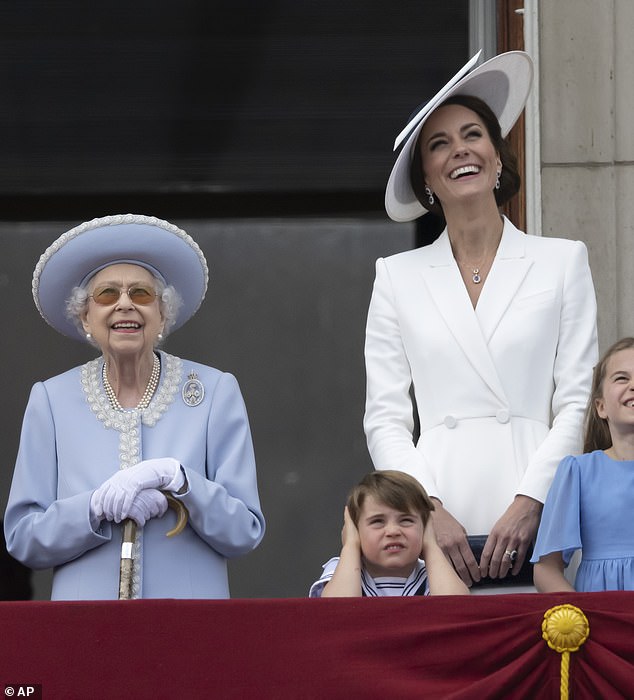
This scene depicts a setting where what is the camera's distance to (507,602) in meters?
3.42

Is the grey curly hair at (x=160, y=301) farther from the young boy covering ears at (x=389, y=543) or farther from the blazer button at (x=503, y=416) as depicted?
the blazer button at (x=503, y=416)

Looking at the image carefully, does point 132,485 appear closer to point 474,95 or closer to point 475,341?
point 475,341

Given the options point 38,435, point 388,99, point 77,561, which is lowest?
point 77,561

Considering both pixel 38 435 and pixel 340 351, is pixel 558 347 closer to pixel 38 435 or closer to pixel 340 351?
pixel 38 435

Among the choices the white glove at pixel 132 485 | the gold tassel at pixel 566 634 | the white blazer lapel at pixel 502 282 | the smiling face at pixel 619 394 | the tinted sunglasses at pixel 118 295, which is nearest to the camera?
the gold tassel at pixel 566 634

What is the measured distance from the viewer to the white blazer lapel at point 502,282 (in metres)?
4.45

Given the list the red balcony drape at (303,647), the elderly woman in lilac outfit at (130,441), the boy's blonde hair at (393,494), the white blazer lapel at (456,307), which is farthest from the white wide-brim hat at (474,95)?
the red balcony drape at (303,647)

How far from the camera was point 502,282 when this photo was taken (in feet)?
14.8

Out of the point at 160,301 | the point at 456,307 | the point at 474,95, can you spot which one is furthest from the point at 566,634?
the point at 474,95

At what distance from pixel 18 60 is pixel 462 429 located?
2869 millimetres

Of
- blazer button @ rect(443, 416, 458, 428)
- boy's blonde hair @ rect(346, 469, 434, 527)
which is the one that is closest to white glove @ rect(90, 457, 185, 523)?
boy's blonde hair @ rect(346, 469, 434, 527)

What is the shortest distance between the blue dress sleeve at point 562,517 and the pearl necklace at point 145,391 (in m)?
0.98

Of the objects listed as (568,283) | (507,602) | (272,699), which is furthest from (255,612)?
(568,283)

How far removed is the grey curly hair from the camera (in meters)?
4.26
